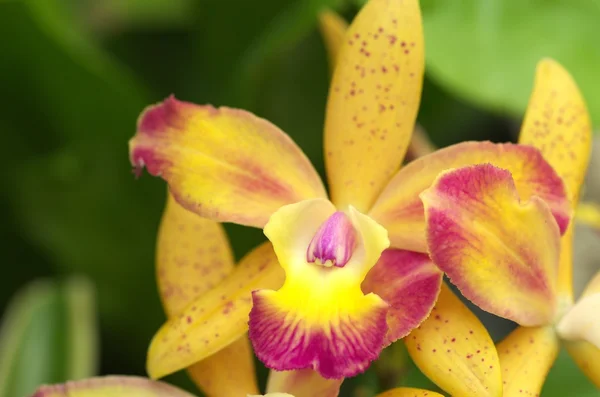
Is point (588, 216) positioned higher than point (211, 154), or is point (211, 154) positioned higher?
point (211, 154)

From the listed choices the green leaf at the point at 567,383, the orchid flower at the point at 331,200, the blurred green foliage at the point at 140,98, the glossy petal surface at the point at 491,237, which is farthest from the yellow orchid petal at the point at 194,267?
the green leaf at the point at 567,383

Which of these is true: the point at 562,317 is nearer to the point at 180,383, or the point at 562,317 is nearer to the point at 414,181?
the point at 414,181

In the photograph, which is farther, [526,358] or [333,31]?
[333,31]

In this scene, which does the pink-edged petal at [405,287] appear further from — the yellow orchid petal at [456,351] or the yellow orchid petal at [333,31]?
the yellow orchid petal at [333,31]

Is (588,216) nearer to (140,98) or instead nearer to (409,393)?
(409,393)

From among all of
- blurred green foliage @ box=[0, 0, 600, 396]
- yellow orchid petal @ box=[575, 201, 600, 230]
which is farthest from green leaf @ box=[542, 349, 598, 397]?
yellow orchid petal @ box=[575, 201, 600, 230]

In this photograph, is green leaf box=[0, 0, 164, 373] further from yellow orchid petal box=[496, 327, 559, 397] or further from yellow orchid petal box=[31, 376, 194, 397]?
yellow orchid petal box=[496, 327, 559, 397]

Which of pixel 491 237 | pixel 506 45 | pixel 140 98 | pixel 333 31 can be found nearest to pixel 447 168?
pixel 491 237
